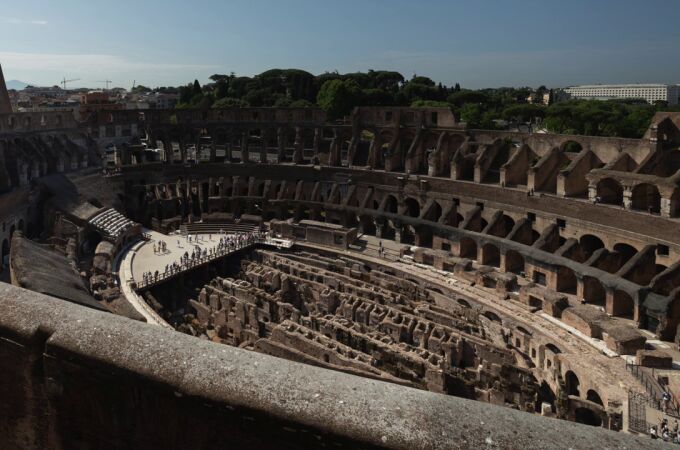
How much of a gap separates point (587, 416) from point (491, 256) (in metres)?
13.4

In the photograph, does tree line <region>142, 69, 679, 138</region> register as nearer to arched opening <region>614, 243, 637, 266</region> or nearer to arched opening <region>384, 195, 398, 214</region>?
arched opening <region>384, 195, 398, 214</region>

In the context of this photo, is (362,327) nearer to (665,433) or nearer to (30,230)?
(665,433)

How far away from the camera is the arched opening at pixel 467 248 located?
104ft

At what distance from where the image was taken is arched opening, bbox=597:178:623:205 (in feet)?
96.4

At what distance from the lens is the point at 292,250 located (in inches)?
1362

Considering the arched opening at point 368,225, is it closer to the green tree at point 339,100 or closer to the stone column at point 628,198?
the stone column at point 628,198

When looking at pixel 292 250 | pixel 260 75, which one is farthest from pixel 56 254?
pixel 260 75

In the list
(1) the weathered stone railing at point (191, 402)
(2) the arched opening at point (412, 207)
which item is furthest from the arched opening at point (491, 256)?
(1) the weathered stone railing at point (191, 402)

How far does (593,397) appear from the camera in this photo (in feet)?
63.6

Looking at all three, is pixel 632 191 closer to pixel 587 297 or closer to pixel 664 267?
pixel 664 267

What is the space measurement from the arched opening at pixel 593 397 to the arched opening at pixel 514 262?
407 inches

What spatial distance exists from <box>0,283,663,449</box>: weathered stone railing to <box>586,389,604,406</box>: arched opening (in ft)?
59.3

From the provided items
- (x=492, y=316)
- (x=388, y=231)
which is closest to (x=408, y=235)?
(x=388, y=231)

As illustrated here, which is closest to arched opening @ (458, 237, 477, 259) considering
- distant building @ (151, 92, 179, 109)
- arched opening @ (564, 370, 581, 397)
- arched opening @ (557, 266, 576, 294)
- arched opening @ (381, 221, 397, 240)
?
arched opening @ (381, 221, 397, 240)
